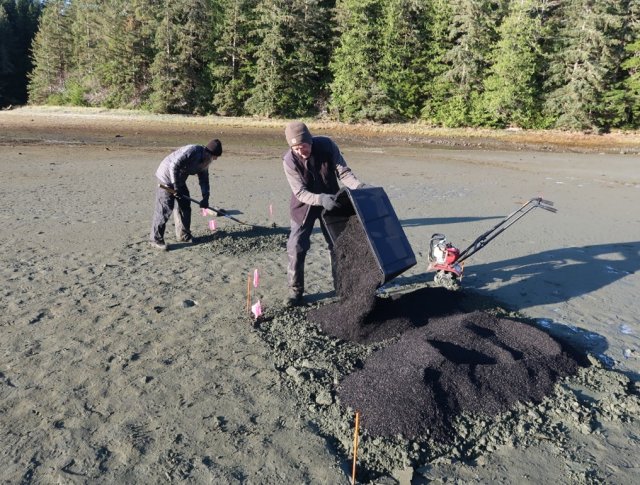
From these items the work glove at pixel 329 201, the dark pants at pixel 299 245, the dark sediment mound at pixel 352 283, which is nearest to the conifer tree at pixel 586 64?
the dark pants at pixel 299 245

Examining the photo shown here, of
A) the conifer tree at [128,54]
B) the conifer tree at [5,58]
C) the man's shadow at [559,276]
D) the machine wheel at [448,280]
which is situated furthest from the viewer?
the conifer tree at [5,58]

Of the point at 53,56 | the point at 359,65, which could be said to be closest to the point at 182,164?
the point at 359,65

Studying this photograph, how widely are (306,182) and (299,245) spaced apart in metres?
0.72

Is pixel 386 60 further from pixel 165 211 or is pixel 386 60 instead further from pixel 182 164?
pixel 165 211

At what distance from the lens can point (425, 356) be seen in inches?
147

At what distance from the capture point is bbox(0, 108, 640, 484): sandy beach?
302 centimetres

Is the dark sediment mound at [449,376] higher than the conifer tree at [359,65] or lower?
lower

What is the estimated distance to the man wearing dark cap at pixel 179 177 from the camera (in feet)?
22.0

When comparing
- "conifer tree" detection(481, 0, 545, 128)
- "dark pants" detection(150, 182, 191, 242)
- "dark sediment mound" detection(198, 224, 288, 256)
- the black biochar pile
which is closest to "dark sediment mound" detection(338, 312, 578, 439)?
the black biochar pile

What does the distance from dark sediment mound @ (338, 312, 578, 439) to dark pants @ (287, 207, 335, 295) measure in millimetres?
1413

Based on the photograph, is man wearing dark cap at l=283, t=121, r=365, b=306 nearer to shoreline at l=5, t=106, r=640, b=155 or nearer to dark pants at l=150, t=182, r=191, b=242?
dark pants at l=150, t=182, r=191, b=242

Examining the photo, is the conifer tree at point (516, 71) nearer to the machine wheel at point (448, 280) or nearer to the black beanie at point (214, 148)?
the black beanie at point (214, 148)

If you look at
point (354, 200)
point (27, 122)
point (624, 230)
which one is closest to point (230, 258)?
point (354, 200)

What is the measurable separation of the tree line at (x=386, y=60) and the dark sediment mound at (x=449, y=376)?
3240 cm
